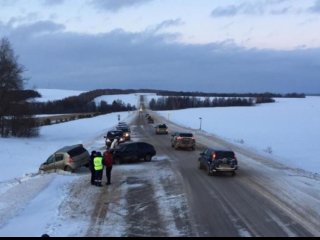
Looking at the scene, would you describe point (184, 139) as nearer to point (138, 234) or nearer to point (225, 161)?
point (225, 161)

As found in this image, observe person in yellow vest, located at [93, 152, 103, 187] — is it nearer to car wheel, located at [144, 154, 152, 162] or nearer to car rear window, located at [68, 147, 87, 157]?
car rear window, located at [68, 147, 87, 157]

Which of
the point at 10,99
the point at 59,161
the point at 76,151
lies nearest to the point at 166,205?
the point at 59,161

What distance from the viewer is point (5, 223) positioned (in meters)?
17.1

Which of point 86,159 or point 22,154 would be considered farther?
point 22,154

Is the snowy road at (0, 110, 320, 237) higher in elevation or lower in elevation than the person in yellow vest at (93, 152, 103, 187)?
lower

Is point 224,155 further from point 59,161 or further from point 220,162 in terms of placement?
point 59,161

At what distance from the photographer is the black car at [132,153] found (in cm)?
Answer: 3775

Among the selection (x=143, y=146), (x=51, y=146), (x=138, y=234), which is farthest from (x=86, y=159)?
(x=51, y=146)

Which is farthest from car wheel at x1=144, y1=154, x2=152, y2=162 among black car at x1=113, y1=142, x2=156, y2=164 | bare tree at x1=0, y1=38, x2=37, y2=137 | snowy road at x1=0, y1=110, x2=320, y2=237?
bare tree at x1=0, y1=38, x2=37, y2=137

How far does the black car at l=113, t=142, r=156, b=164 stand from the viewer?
124 feet

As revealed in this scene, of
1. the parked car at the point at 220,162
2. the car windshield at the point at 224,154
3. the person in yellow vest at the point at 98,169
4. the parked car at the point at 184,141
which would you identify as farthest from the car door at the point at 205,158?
the parked car at the point at 184,141

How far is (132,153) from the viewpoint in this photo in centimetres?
3831

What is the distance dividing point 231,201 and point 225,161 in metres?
8.38

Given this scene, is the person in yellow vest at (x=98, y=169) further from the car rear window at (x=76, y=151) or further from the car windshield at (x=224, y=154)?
the car windshield at (x=224, y=154)
